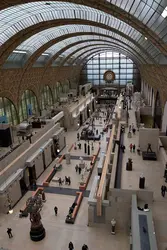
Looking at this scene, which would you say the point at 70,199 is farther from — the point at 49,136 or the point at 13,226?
the point at 49,136

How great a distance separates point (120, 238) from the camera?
1548 centimetres

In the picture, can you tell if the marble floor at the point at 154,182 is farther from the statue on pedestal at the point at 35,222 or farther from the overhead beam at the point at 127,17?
the overhead beam at the point at 127,17

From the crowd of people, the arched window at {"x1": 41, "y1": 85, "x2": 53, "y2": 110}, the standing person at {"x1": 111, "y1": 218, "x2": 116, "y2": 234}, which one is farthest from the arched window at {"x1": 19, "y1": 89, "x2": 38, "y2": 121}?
the standing person at {"x1": 111, "y1": 218, "x2": 116, "y2": 234}

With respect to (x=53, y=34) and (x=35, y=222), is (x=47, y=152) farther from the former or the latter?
(x=53, y=34)

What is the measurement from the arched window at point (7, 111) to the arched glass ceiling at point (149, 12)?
64.5 ft

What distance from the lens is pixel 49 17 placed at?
85.7ft

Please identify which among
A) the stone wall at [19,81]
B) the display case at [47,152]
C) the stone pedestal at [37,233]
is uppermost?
the stone wall at [19,81]

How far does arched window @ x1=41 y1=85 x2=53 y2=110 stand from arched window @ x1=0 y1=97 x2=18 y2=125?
460 inches

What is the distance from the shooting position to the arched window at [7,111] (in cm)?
3042

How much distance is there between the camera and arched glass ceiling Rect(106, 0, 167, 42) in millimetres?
14252

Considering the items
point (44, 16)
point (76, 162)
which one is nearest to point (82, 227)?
point (76, 162)

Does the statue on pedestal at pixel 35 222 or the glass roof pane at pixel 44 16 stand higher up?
the glass roof pane at pixel 44 16

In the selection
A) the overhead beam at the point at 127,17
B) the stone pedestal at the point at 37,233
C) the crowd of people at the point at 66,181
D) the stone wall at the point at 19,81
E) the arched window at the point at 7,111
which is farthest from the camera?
the arched window at the point at 7,111

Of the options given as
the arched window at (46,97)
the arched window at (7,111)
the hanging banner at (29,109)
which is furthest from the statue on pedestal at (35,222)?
the arched window at (46,97)
